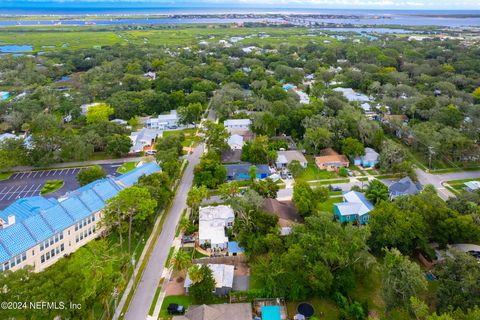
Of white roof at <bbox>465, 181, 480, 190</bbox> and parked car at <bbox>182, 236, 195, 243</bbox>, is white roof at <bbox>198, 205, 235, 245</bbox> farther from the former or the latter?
white roof at <bbox>465, 181, 480, 190</bbox>

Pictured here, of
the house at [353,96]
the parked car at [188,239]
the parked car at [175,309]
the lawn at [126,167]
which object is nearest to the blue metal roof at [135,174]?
the lawn at [126,167]

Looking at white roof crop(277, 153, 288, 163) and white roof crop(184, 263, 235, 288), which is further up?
white roof crop(184, 263, 235, 288)

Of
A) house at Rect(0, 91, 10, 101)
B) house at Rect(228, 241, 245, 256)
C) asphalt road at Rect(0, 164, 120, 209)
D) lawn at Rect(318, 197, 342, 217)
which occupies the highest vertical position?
house at Rect(228, 241, 245, 256)

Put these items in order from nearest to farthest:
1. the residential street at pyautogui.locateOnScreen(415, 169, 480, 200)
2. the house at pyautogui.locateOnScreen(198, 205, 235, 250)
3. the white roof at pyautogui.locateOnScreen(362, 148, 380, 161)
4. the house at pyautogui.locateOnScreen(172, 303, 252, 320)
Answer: the house at pyautogui.locateOnScreen(172, 303, 252, 320) → the house at pyautogui.locateOnScreen(198, 205, 235, 250) → the residential street at pyautogui.locateOnScreen(415, 169, 480, 200) → the white roof at pyautogui.locateOnScreen(362, 148, 380, 161)

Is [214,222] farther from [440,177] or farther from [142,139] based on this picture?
[440,177]

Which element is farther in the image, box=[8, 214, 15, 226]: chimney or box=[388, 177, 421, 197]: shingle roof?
box=[388, 177, 421, 197]: shingle roof

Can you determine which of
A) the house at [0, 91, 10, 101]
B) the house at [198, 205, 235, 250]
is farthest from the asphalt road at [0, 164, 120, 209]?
the house at [0, 91, 10, 101]

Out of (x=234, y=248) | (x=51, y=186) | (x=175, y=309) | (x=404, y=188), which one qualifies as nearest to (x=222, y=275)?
(x=175, y=309)

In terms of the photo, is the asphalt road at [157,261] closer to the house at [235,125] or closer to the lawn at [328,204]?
the lawn at [328,204]
